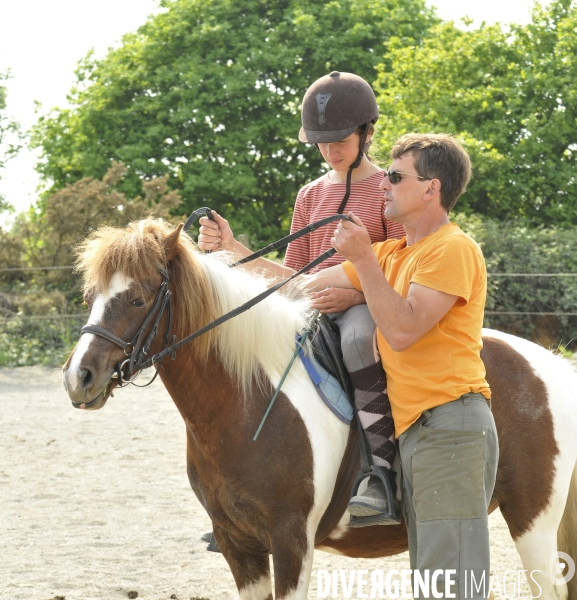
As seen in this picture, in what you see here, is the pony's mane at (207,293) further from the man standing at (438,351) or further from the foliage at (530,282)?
the foliage at (530,282)

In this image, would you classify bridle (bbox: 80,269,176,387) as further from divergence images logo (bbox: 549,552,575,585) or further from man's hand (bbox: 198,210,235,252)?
divergence images logo (bbox: 549,552,575,585)

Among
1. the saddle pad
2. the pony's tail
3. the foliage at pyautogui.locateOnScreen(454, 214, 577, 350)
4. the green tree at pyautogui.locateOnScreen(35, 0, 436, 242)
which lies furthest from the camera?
the green tree at pyautogui.locateOnScreen(35, 0, 436, 242)

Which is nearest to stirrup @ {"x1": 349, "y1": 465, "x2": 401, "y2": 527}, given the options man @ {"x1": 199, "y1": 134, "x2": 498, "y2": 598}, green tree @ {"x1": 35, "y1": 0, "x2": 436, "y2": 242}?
man @ {"x1": 199, "y1": 134, "x2": 498, "y2": 598}

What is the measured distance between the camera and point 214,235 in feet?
10.9

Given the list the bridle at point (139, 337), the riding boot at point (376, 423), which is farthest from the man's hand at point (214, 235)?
the riding boot at point (376, 423)

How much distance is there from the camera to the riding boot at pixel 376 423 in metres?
2.85

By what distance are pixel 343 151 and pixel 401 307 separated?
101 centimetres

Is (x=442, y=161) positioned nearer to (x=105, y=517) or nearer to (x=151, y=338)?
(x=151, y=338)

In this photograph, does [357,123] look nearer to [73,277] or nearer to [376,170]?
[376,170]

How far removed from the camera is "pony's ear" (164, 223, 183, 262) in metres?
2.74

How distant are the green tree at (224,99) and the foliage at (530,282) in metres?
9.08

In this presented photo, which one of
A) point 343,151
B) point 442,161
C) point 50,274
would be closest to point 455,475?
point 442,161

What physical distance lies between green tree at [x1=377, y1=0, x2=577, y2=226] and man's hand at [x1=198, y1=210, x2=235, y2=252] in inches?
549

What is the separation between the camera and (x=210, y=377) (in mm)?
2916
